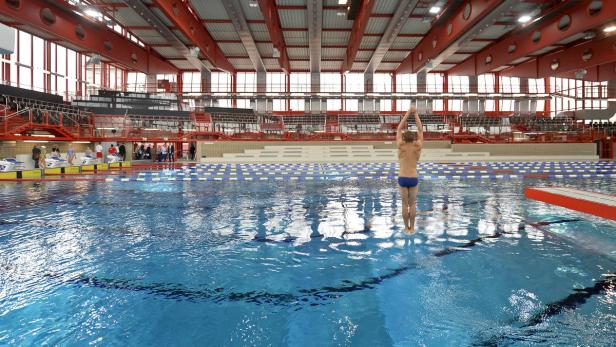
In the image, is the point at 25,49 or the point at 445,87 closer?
the point at 25,49

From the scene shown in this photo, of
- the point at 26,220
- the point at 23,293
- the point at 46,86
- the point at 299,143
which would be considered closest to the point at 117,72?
the point at 46,86

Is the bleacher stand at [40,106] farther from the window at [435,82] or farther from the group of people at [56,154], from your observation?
the window at [435,82]

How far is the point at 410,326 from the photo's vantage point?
2365mm

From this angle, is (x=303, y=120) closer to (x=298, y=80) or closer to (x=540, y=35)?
(x=298, y=80)

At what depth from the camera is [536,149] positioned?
27.3 meters

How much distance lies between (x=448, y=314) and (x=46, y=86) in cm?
3863

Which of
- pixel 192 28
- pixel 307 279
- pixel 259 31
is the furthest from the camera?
pixel 259 31

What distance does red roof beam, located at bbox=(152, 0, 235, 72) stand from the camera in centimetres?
1950

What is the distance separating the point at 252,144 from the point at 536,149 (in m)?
22.1

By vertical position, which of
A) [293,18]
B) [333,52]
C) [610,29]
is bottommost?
[610,29]

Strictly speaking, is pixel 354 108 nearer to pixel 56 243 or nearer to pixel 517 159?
pixel 517 159

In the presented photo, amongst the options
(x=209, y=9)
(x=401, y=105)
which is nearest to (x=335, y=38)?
(x=209, y=9)

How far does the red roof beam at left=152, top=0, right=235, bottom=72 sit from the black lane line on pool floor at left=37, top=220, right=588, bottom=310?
1779 centimetres

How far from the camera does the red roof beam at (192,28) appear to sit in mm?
19497
